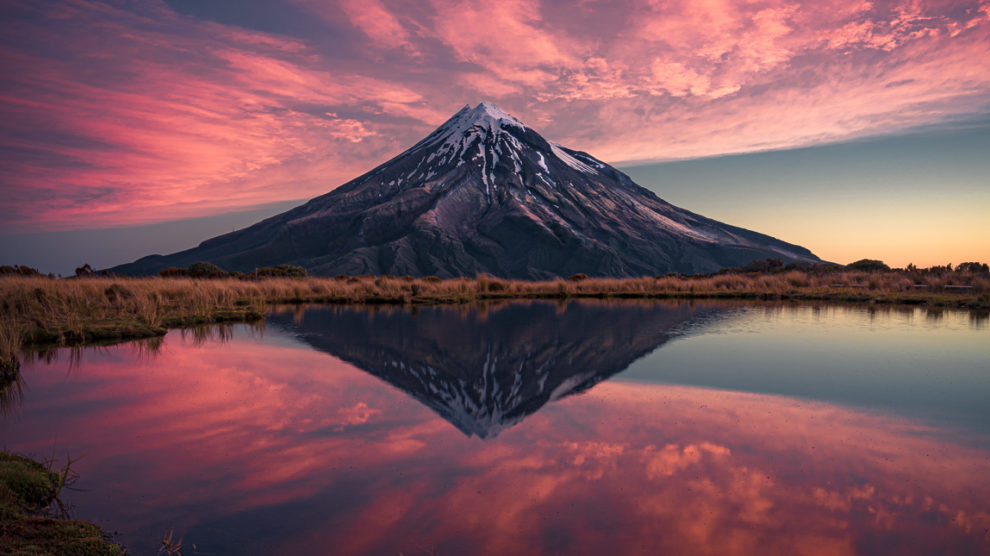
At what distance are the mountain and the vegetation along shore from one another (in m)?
80.0

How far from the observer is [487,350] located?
11.4m

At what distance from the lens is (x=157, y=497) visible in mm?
4227

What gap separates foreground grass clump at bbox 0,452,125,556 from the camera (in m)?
3.20

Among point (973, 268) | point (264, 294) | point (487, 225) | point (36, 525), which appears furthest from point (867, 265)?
point (487, 225)

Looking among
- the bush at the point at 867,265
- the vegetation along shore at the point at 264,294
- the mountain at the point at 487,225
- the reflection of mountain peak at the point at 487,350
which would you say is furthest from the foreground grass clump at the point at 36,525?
the mountain at the point at 487,225

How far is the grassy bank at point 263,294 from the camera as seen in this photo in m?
12.9

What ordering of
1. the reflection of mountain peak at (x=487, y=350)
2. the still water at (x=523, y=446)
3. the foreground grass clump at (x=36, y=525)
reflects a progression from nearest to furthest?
the foreground grass clump at (x=36, y=525) < the still water at (x=523, y=446) < the reflection of mountain peak at (x=487, y=350)

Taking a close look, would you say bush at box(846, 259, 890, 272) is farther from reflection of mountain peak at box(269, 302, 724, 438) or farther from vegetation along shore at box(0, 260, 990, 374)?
reflection of mountain peak at box(269, 302, 724, 438)

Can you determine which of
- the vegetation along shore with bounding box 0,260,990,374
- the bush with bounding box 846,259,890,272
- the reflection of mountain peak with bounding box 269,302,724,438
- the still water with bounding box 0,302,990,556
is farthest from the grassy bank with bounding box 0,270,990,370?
the bush with bounding box 846,259,890,272

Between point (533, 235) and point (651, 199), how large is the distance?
55.4 m

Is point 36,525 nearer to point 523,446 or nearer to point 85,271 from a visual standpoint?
point 523,446

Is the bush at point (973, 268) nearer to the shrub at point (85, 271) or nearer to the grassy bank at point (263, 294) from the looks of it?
the grassy bank at point (263, 294)

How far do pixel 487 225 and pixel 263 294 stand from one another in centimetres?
11331

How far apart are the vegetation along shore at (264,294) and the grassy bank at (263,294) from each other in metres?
0.04
